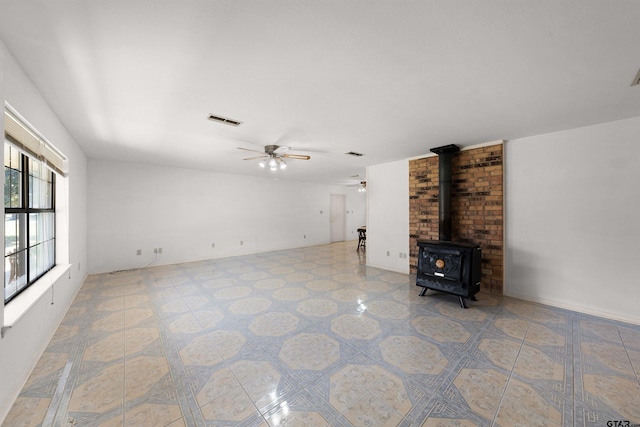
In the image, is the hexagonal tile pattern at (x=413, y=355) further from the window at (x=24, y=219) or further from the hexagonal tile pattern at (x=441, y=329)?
the window at (x=24, y=219)

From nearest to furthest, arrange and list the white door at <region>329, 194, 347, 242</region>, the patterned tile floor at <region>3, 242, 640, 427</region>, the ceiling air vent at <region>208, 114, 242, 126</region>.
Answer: the patterned tile floor at <region>3, 242, 640, 427</region>, the ceiling air vent at <region>208, 114, 242, 126</region>, the white door at <region>329, 194, 347, 242</region>

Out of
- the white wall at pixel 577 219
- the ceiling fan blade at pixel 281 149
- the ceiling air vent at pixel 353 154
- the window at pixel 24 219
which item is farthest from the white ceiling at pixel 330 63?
the ceiling air vent at pixel 353 154

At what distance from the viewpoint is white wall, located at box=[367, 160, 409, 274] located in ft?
16.4

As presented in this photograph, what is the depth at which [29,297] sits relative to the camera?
2113 millimetres

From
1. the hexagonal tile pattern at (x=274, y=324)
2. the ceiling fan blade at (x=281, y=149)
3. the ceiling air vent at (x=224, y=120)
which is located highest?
the ceiling air vent at (x=224, y=120)

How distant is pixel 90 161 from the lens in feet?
15.9

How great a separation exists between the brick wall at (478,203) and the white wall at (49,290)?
512 cm

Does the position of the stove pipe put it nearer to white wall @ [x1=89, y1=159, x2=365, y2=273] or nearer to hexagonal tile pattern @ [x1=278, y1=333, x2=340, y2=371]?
hexagonal tile pattern @ [x1=278, y1=333, x2=340, y2=371]

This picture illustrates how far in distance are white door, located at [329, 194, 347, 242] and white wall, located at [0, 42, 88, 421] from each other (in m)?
7.22

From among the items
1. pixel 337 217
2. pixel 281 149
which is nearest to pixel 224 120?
pixel 281 149

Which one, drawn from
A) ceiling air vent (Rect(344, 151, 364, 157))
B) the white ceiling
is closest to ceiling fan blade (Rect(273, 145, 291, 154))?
the white ceiling

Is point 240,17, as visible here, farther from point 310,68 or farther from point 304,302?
point 304,302

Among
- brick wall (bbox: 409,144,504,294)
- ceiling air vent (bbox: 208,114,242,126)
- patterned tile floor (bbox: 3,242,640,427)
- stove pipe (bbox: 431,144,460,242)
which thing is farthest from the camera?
stove pipe (bbox: 431,144,460,242)

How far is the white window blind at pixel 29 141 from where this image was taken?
5.61 feet
